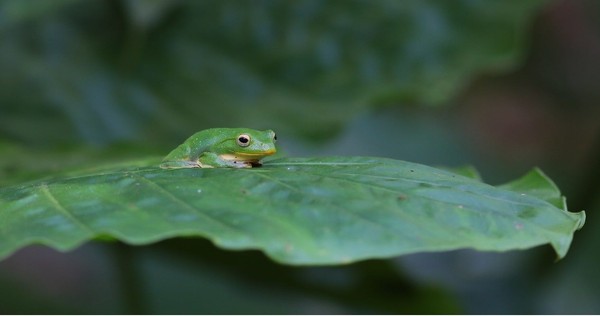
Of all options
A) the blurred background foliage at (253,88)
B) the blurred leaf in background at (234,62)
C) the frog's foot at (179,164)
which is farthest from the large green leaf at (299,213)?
the blurred leaf in background at (234,62)

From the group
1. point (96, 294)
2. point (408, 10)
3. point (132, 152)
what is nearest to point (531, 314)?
point (408, 10)

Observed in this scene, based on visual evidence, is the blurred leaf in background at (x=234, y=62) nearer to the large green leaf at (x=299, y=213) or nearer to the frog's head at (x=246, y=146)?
the frog's head at (x=246, y=146)

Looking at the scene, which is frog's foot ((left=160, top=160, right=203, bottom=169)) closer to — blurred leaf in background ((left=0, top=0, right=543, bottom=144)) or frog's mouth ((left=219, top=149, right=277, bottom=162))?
frog's mouth ((left=219, top=149, right=277, bottom=162))

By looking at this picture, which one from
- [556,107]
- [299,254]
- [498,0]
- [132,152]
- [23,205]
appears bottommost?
[299,254]

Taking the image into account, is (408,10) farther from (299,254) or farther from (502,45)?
(299,254)

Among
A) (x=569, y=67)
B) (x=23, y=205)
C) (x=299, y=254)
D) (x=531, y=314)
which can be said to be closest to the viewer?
(x=299, y=254)

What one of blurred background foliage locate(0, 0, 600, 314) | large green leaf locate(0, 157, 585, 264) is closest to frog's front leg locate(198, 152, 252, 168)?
large green leaf locate(0, 157, 585, 264)

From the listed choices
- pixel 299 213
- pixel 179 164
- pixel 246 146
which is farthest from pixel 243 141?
pixel 299 213
